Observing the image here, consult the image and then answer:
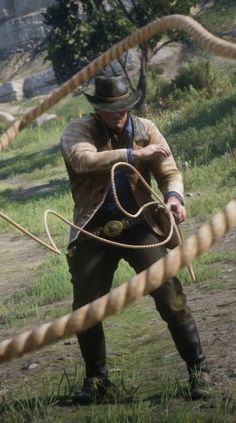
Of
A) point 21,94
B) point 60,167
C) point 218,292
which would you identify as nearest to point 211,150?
point 60,167

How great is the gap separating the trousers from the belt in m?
0.04

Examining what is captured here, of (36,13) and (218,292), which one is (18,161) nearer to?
(218,292)

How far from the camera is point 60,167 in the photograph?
27.5m

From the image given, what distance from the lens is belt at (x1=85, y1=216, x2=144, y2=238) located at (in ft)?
17.8

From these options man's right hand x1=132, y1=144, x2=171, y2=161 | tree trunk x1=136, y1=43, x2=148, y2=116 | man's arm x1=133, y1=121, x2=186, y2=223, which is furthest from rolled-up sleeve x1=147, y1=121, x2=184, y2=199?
tree trunk x1=136, y1=43, x2=148, y2=116

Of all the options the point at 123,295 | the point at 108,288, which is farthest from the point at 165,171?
the point at 123,295

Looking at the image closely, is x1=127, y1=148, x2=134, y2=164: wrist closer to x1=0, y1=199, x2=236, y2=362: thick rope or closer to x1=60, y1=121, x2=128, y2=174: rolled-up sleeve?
x1=60, y1=121, x2=128, y2=174: rolled-up sleeve

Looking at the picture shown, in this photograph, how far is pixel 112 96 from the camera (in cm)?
549

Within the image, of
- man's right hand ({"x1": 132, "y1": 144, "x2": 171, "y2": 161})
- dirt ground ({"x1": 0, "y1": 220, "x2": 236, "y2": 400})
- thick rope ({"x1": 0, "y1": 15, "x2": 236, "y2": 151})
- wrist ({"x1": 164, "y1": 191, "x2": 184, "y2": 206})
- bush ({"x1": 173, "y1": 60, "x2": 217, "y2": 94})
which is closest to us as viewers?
man's right hand ({"x1": 132, "y1": 144, "x2": 171, "y2": 161})

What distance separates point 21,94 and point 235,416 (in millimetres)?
56455

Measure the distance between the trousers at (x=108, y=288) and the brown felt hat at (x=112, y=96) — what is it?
30.9 inches

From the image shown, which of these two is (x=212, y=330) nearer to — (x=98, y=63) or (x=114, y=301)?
(x=98, y=63)

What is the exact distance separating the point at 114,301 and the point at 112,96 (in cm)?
A: 284

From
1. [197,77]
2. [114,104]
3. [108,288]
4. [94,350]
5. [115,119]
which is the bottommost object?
[197,77]
